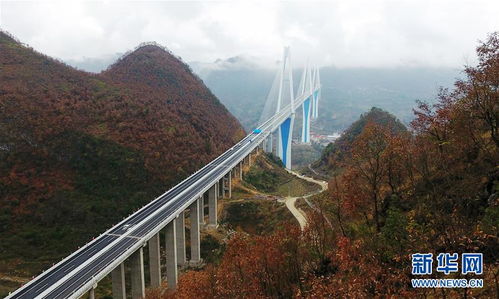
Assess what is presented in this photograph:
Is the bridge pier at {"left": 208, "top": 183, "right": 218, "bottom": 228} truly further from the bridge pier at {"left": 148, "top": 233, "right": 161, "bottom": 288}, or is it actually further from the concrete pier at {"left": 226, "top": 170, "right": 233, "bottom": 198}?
the bridge pier at {"left": 148, "top": 233, "right": 161, "bottom": 288}

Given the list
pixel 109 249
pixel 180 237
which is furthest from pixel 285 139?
pixel 109 249

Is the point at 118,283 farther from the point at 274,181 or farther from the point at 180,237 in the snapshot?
the point at 274,181

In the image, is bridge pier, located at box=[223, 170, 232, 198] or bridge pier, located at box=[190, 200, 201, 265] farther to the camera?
bridge pier, located at box=[223, 170, 232, 198]

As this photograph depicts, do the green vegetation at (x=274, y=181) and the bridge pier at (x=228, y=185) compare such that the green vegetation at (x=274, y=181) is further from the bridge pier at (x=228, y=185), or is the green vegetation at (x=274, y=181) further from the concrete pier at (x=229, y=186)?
the concrete pier at (x=229, y=186)

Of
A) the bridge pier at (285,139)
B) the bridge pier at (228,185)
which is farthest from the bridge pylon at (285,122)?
the bridge pier at (228,185)

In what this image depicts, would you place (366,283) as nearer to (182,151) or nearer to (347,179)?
(347,179)

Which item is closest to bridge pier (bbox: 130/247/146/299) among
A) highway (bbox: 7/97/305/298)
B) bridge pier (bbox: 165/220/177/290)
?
highway (bbox: 7/97/305/298)

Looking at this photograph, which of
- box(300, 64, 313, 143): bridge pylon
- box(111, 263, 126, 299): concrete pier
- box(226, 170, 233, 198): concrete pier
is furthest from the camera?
box(300, 64, 313, 143): bridge pylon
